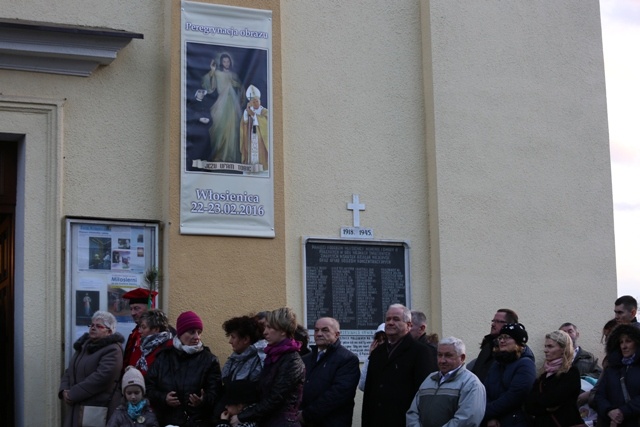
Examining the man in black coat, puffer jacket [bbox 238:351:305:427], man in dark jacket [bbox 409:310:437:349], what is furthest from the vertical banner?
puffer jacket [bbox 238:351:305:427]

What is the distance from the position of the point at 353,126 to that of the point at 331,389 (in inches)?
150

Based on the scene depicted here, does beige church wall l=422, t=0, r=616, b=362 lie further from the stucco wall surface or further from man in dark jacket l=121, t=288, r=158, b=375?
man in dark jacket l=121, t=288, r=158, b=375

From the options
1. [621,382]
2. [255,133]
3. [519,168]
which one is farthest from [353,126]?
[621,382]

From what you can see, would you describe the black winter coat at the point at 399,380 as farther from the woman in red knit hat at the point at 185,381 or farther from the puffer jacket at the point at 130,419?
the puffer jacket at the point at 130,419

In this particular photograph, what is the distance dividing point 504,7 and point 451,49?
3.04 feet

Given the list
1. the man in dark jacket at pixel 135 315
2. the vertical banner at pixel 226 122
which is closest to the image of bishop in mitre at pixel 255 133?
the vertical banner at pixel 226 122

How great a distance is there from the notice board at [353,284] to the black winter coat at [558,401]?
10.6ft

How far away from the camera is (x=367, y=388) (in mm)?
11133

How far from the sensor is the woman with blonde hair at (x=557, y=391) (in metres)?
10.5

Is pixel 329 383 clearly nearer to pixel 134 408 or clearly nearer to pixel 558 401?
pixel 134 408

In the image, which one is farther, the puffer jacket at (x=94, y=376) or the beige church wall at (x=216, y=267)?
the beige church wall at (x=216, y=267)

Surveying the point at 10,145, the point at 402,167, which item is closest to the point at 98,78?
the point at 10,145

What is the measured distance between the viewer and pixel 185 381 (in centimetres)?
1072

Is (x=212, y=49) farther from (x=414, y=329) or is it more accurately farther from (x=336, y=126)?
(x=414, y=329)
